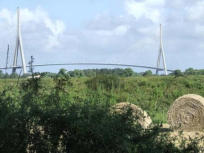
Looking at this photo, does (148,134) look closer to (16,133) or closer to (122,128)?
(122,128)

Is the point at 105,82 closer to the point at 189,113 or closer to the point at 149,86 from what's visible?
the point at 149,86

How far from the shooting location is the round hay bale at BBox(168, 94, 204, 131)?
16609 mm

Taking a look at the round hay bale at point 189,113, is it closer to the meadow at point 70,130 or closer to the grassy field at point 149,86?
the grassy field at point 149,86

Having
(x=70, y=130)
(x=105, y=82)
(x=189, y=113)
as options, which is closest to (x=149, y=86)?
(x=105, y=82)

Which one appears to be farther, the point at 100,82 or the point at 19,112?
the point at 100,82

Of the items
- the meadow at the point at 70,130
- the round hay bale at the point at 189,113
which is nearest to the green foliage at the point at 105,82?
the round hay bale at the point at 189,113

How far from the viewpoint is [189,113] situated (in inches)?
661

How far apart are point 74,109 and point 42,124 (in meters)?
0.30

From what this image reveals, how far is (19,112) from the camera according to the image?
477 centimetres

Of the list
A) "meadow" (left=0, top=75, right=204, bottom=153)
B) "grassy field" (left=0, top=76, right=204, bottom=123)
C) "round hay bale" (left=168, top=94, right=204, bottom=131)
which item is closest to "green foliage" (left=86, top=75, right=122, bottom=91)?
"grassy field" (left=0, top=76, right=204, bottom=123)

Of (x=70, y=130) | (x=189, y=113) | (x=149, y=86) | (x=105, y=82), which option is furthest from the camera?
(x=149, y=86)

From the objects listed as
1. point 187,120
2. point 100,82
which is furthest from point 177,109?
point 100,82

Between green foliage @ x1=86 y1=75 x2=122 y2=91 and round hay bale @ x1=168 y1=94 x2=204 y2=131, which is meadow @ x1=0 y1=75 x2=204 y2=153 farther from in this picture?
green foliage @ x1=86 y1=75 x2=122 y2=91

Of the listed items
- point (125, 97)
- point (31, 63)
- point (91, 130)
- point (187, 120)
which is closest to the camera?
point (91, 130)
